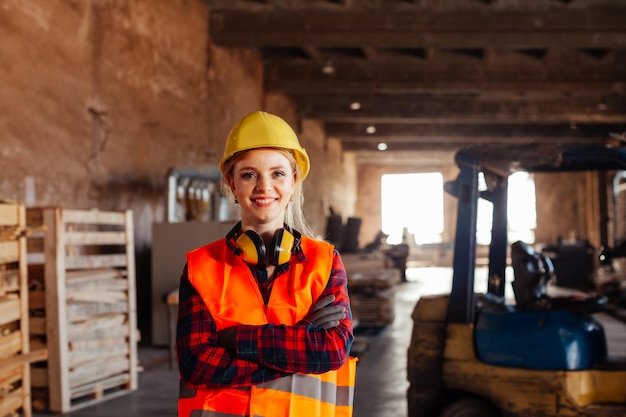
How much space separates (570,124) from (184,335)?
2083 centimetres

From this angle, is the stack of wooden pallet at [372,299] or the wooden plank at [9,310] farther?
the stack of wooden pallet at [372,299]

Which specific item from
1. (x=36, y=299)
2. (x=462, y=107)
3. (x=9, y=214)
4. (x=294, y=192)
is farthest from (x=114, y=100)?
(x=462, y=107)

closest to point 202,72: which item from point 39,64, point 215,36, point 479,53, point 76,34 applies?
point 215,36

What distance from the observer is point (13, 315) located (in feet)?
15.0

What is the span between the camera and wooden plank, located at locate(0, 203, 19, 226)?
4.43 m

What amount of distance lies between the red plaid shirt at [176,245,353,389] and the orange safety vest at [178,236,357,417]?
32mm

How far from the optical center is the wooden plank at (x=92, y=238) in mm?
5631

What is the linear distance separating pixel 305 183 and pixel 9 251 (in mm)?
2223

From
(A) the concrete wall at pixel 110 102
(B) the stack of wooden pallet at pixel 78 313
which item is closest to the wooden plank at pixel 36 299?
(B) the stack of wooden pallet at pixel 78 313

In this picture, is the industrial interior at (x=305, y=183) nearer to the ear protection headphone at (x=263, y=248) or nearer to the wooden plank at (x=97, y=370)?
the wooden plank at (x=97, y=370)

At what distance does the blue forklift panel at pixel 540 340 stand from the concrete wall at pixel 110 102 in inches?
171

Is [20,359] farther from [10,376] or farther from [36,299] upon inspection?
[36,299]

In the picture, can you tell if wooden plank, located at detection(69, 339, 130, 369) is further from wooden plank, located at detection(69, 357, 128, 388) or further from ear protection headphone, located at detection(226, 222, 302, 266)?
ear protection headphone, located at detection(226, 222, 302, 266)

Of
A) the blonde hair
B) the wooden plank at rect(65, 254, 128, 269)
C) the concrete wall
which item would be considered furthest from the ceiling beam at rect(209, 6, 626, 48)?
the blonde hair
